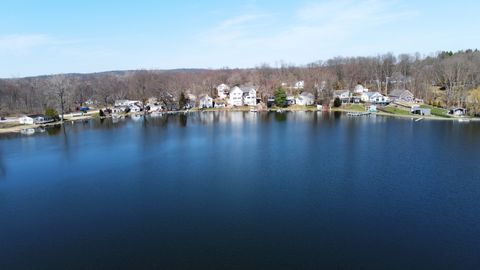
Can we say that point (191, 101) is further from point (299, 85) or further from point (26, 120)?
point (26, 120)

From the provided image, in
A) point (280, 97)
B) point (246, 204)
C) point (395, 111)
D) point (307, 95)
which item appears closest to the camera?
point (246, 204)

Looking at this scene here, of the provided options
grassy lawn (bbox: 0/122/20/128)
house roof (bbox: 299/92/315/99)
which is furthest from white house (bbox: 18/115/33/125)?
house roof (bbox: 299/92/315/99)

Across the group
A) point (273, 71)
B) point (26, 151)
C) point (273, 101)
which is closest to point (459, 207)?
point (26, 151)

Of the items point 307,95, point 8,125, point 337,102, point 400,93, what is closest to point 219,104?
point 307,95

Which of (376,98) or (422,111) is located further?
(376,98)

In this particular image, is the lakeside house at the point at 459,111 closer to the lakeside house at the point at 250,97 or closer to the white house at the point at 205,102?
the lakeside house at the point at 250,97

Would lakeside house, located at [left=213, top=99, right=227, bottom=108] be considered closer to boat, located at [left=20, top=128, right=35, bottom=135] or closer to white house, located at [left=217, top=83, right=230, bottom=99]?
white house, located at [left=217, top=83, right=230, bottom=99]
